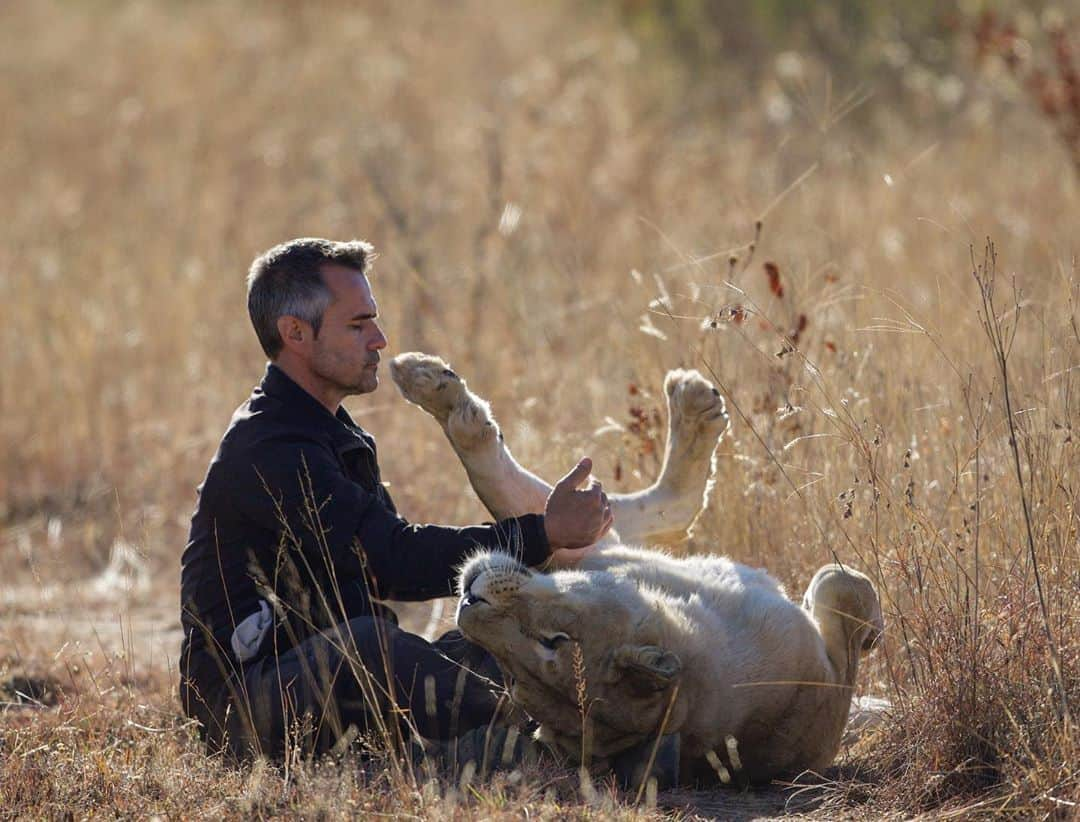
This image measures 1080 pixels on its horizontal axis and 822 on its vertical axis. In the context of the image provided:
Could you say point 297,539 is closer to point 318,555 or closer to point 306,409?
point 318,555

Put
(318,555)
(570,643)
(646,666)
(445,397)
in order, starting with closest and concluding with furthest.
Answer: (646,666), (570,643), (318,555), (445,397)

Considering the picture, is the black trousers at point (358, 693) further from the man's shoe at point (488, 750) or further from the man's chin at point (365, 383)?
the man's chin at point (365, 383)

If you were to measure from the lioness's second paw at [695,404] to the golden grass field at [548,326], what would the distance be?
199 mm

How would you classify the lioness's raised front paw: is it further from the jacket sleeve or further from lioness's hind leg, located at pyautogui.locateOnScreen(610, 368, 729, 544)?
lioness's hind leg, located at pyautogui.locateOnScreen(610, 368, 729, 544)

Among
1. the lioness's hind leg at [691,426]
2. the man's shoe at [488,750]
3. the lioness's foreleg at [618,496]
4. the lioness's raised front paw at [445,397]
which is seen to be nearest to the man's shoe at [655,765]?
the man's shoe at [488,750]

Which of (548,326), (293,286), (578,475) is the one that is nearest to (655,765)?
(578,475)

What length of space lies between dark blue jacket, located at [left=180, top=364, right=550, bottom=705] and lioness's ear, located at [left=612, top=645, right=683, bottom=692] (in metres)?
0.42

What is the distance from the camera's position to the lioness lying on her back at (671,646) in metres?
3.99

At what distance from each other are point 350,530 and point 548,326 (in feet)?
12.7

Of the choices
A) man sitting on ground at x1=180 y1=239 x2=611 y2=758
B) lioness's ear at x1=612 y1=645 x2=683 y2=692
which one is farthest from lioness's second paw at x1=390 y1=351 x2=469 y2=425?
lioness's ear at x1=612 y1=645 x2=683 y2=692

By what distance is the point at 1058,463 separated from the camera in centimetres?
434

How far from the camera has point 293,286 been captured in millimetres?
4762

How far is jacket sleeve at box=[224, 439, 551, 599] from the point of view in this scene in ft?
14.0

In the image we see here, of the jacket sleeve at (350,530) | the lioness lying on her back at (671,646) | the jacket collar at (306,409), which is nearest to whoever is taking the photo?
the lioness lying on her back at (671,646)
